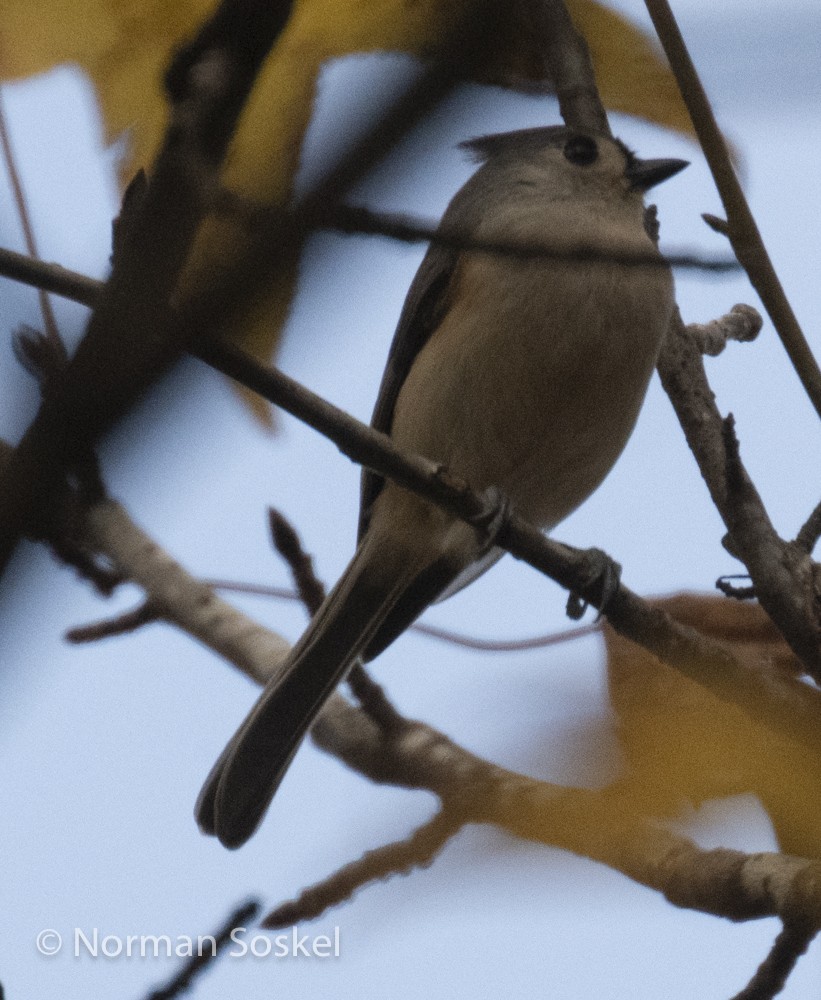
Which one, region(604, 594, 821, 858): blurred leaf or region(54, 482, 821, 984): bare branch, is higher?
region(604, 594, 821, 858): blurred leaf

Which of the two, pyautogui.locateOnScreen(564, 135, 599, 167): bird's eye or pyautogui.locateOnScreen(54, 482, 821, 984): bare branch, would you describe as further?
pyautogui.locateOnScreen(564, 135, 599, 167): bird's eye

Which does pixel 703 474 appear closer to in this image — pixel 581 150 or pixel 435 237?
pixel 581 150

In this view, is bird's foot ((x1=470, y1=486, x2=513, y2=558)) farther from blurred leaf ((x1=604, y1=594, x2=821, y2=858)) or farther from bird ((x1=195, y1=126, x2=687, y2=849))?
blurred leaf ((x1=604, y1=594, x2=821, y2=858))

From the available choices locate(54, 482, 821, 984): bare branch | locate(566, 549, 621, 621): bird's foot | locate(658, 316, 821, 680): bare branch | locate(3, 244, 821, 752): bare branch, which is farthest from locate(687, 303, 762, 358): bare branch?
locate(54, 482, 821, 984): bare branch

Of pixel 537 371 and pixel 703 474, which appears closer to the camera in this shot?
pixel 703 474

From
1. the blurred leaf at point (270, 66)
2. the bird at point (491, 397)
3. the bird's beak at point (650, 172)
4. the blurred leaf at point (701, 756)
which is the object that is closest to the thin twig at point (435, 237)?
the blurred leaf at point (270, 66)

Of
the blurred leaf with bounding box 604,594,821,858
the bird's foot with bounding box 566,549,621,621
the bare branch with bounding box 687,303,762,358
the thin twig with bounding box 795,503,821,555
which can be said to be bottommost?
the blurred leaf with bounding box 604,594,821,858

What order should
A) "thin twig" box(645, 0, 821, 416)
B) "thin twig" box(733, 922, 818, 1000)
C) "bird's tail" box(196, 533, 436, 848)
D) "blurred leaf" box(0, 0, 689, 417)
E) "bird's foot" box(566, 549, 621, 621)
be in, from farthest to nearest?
"bird's tail" box(196, 533, 436, 848) → "bird's foot" box(566, 549, 621, 621) → "thin twig" box(733, 922, 818, 1000) → "thin twig" box(645, 0, 821, 416) → "blurred leaf" box(0, 0, 689, 417)

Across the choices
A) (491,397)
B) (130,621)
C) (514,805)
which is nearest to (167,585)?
(130,621)

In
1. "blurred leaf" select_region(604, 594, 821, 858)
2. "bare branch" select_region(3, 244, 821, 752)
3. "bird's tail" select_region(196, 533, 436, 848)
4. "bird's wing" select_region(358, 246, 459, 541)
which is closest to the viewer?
"blurred leaf" select_region(604, 594, 821, 858)
